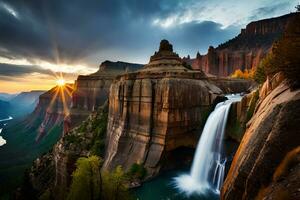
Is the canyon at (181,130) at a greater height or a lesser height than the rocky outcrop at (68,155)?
greater

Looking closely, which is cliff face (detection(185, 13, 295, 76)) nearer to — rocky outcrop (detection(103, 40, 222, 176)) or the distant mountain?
the distant mountain

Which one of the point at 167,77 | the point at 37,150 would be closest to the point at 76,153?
the point at 167,77

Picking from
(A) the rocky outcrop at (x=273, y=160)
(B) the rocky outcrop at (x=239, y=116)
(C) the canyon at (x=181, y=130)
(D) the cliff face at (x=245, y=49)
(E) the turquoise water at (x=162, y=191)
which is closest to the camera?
(A) the rocky outcrop at (x=273, y=160)

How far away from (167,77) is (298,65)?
23.1 m

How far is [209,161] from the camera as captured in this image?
91.5 feet

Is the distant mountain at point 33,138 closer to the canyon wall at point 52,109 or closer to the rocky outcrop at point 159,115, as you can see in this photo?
the canyon wall at point 52,109

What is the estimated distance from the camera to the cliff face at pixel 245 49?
12962cm

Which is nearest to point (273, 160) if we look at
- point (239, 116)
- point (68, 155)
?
point (239, 116)

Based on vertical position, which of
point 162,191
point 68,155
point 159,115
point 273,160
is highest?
point 273,160

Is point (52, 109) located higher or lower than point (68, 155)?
higher

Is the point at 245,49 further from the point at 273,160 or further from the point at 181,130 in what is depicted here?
the point at 273,160

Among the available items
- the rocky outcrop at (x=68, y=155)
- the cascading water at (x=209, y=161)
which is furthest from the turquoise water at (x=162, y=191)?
the rocky outcrop at (x=68, y=155)

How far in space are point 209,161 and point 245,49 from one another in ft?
427

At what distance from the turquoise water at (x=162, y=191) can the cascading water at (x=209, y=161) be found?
0.89 metres
